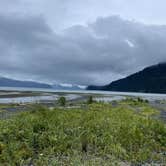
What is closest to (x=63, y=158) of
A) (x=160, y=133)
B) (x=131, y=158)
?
(x=131, y=158)

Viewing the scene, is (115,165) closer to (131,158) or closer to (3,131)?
(131,158)

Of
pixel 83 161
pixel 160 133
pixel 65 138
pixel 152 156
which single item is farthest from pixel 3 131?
pixel 160 133

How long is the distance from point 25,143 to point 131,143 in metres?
4.86

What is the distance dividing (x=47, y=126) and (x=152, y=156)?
561 centimetres

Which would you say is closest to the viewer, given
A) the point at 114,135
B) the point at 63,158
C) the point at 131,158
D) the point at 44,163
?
the point at 44,163

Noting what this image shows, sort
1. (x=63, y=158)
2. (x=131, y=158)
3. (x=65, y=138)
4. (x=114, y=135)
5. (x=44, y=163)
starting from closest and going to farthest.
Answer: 1. (x=44, y=163)
2. (x=63, y=158)
3. (x=131, y=158)
4. (x=65, y=138)
5. (x=114, y=135)

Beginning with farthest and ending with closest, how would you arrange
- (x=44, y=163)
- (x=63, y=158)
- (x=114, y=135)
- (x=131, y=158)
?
(x=114, y=135) → (x=131, y=158) → (x=63, y=158) → (x=44, y=163)

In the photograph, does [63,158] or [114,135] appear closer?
[63,158]

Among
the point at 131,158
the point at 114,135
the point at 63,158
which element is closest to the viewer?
the point at 63,158

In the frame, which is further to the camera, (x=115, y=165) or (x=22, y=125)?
(x=22, y=125)

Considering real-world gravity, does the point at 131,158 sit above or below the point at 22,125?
below

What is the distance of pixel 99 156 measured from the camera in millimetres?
12219

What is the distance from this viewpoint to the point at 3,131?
45.6 feet

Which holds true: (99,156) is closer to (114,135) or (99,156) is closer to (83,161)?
(83,161)
